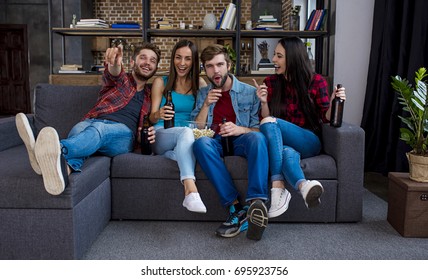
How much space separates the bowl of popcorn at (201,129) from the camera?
103 inches

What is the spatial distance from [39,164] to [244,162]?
1122mm

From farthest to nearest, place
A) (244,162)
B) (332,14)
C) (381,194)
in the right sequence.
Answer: (332,14) → (381,194) → (244,162)

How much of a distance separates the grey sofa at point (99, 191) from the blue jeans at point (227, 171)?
0.11 meters

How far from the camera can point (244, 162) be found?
100.0 inches

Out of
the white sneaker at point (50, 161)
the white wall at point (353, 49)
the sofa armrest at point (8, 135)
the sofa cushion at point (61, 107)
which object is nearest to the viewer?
the white sneaker at point (50, 161)

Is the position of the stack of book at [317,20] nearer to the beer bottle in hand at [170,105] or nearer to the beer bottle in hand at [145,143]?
the beer bottle in hand at [170,105]

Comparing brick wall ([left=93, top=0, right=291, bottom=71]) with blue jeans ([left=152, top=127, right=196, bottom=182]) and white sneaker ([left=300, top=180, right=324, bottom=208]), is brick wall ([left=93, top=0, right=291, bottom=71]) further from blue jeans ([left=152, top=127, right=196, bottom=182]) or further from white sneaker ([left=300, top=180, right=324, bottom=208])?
white sneaker ([left=300, top=180, right=324, bottom=208])

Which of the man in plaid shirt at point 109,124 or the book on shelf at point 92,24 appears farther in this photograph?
the book on shelf at point 92,24

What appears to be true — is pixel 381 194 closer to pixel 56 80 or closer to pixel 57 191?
pixel 57 191

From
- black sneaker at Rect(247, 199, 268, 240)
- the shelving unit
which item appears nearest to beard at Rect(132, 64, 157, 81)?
black sneaker at Rect(247, 199, 268, 240)

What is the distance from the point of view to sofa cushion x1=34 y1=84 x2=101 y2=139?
3059mm

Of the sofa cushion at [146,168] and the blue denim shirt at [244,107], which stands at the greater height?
the blue denim shirt at [244,107]

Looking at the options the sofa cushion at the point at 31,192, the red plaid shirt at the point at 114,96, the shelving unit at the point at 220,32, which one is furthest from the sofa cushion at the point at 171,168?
the shelving unit at the point at 220,32

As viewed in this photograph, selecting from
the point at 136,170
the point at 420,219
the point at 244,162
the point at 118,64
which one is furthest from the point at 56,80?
the point at 420,219
